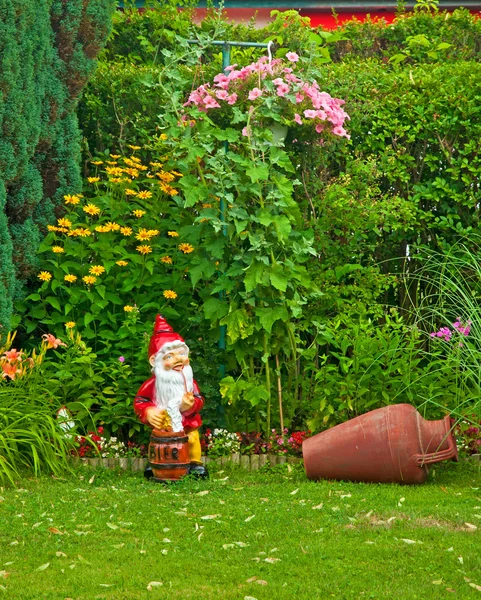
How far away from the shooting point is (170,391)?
5.66 m

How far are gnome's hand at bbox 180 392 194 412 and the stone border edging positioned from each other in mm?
537

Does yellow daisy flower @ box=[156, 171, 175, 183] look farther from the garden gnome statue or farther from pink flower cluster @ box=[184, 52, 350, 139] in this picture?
the garden gnome statue

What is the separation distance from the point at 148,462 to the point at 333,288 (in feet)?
5.88

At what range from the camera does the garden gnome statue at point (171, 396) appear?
5.64 meters

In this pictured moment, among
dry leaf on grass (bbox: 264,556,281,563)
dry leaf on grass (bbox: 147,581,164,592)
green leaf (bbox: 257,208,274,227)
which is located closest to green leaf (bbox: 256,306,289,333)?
green leaf (bbox: 257,208,274,227)

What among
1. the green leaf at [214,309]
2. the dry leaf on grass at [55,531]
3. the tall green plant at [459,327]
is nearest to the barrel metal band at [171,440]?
the green leaf at [214,309]

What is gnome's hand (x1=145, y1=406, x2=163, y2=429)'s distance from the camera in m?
5.63

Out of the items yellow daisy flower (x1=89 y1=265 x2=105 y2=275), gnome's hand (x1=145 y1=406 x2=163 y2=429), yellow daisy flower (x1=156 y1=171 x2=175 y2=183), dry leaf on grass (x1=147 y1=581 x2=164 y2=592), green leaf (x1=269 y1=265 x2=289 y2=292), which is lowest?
dry leaf on grass (x1=147 y1=581 x2=164 y2=592)

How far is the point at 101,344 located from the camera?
6.57 m

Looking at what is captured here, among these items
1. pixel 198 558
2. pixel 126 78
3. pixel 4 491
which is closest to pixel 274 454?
pixel 4 491

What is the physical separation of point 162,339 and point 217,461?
941mm

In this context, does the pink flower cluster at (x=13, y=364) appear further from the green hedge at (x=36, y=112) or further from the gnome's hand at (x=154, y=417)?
the gnome's hand at (x=154, y=417)

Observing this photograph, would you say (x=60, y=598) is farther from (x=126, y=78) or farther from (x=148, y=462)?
(x=126, y=78)

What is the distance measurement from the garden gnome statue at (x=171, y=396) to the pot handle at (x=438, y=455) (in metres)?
1.28
